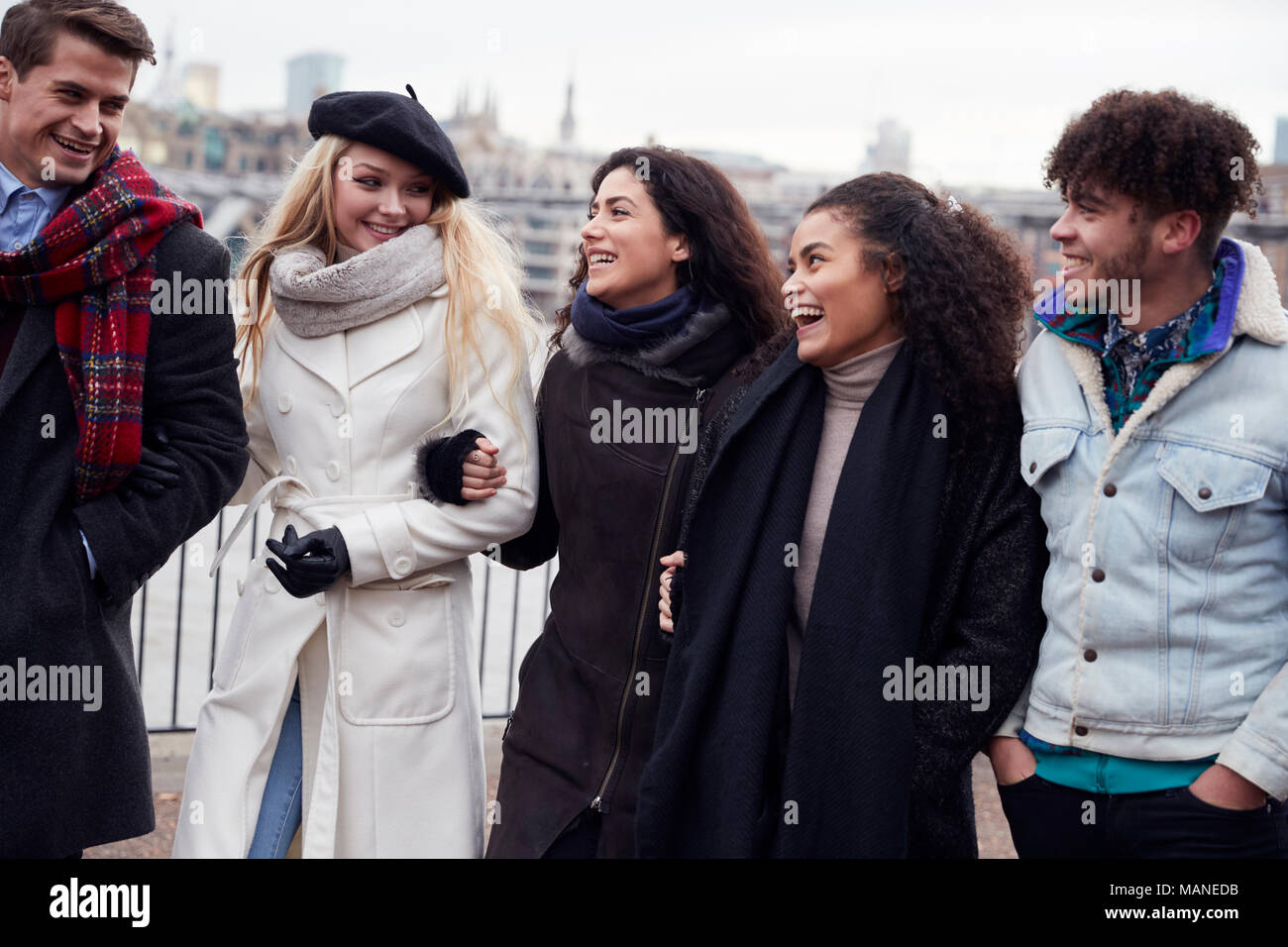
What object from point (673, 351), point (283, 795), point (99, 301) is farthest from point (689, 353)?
point (283, 795)

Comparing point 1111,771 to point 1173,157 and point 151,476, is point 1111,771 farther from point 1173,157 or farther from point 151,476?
point 151,476

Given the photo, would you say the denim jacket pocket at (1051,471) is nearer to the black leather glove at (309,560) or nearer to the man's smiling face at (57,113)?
the black leather glove at (309,560)

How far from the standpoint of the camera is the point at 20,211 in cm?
250

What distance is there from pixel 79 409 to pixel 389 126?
0.89 m

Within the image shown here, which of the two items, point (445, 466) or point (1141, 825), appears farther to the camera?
point (445, 466)

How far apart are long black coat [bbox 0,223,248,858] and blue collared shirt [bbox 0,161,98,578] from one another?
2.7 inches

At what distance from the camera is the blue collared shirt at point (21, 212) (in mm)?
2484

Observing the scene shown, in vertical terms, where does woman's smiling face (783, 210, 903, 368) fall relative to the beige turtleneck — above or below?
above

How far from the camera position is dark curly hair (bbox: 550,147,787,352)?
294cm

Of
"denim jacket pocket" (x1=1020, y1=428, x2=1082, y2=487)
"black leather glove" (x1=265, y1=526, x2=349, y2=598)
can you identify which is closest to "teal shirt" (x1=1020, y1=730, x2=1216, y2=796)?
"denim jacket pocket" (x1=1020, y1=428, x2=1082, y2=487)


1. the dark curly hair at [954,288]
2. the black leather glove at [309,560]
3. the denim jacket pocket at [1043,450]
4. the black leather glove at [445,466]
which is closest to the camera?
the denim jacket pocket at [1043,450]

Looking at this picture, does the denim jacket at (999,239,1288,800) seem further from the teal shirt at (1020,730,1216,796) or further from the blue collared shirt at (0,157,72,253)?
the blue collared shirt at (0,157,72,253)

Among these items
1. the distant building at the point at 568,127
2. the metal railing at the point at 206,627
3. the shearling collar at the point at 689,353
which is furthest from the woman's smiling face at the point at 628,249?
A: the distant building at the point at 568,127

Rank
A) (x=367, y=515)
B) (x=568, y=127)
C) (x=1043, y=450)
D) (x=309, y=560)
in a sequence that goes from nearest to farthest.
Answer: (x=1043, y=450), (x=309, y=560), (x=367, y=515), (x=568, y=127)
